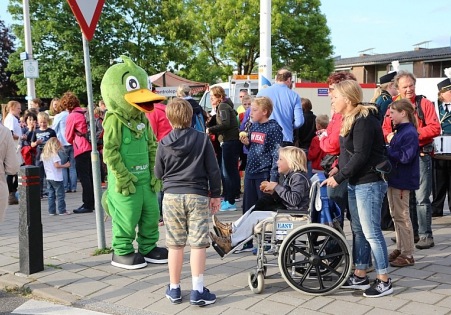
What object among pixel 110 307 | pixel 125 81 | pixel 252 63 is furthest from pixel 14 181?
pixel 252 63

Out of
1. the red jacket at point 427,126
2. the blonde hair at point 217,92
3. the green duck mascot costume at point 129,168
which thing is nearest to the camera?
the green duck mascot costume at point 129,168

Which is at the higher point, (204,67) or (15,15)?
(15,15)

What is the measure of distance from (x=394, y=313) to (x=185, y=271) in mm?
2179

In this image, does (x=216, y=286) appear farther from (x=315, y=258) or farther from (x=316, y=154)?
(x=316, y=154)

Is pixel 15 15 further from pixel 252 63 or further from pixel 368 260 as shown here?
pixel 368 260

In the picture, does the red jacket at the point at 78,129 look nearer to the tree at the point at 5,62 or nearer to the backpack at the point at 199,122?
the backpack at the point at 199,122

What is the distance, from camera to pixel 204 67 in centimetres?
3747

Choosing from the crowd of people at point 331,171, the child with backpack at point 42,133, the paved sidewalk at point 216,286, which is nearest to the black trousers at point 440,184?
the crowd of people at point 331,171

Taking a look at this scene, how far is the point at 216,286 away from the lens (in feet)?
16.4

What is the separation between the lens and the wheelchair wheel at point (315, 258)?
4.57 meters

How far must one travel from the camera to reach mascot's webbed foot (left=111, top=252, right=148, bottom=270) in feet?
18.3

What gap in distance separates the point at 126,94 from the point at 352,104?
242 centimetres

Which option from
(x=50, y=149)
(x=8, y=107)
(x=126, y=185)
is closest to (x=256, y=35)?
(x=8, y=107)

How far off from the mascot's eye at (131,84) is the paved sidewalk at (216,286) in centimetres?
193
